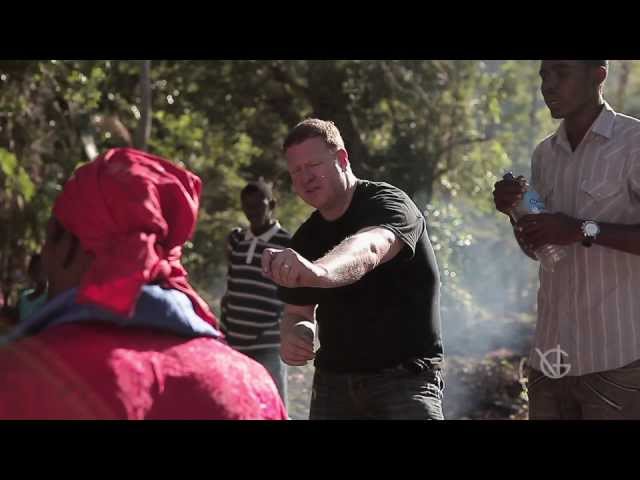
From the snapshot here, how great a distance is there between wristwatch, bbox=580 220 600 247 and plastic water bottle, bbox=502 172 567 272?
0.19 metres

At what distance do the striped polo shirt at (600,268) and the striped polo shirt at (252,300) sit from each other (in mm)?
3101

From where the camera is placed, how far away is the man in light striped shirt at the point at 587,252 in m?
3.91

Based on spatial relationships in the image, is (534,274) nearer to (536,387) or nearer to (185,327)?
(536,387)

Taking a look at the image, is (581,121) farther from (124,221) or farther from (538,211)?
(124,221)

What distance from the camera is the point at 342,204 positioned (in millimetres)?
3984

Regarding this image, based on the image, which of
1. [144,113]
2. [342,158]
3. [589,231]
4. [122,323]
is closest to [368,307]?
[342,158]

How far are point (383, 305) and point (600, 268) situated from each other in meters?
0.87

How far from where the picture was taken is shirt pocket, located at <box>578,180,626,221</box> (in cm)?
399

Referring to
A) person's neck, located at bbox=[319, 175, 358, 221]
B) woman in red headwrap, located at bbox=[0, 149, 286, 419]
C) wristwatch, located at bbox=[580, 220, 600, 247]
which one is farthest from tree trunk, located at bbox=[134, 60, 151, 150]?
woman in red headwrap, located at bbox=[0, 149, 286, 419]

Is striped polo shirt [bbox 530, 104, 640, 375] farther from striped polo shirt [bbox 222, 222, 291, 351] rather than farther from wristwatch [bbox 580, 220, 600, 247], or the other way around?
striped polo shirt [bbox 222, 222, 291, 351]

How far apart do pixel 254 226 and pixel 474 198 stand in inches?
282
